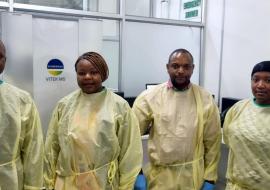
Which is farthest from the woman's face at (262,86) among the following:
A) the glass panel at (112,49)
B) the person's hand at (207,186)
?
the glass panel at (112,49)

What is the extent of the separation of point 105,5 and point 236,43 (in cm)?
146

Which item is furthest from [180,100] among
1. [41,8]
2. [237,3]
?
[237,3]

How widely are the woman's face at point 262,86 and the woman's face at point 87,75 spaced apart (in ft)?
2.61

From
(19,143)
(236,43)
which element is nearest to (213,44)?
(236,43)

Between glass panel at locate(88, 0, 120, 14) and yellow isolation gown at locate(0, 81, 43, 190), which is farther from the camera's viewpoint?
glass panel at locate(88, 0, 120, 14)

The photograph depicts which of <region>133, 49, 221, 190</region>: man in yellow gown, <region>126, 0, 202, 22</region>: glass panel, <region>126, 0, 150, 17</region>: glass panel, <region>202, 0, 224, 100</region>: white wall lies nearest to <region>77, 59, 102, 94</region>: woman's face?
<region>133, 49, 221, 190</region>: man in yellow gown

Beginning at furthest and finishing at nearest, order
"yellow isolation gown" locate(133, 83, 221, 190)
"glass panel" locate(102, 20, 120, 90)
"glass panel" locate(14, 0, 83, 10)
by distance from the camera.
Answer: "glass panel" locate(102, 20, 120, 90), "glass panel" locate(14, 0, 83, 10), "yellow isolation gown" locate(133, 83, 221, 190)

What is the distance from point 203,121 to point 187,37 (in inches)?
87.8

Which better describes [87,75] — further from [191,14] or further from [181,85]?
[191,14]

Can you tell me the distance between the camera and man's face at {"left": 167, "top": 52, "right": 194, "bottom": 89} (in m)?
1.75

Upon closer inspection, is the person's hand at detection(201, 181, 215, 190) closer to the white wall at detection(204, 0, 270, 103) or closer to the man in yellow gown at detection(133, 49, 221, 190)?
the man in yellow gown at detection(133, 49, 221, 190)

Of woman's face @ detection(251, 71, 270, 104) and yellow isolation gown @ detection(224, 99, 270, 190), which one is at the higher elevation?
woman's face @ detection(251, 71, 270, 104)

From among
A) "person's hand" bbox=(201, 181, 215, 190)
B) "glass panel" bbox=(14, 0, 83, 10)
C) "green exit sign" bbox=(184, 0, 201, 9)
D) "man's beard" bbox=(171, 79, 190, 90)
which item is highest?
"green exit sign" bbox=(184, 0, 201, 9)

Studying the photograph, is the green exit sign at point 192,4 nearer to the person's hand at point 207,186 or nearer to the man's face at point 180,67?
the man's face at point 180,67
